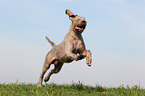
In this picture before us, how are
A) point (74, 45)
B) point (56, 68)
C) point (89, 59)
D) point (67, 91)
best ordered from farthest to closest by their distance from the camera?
point (56, 68), point (67, 91), point (74, 45), point (89, 59)

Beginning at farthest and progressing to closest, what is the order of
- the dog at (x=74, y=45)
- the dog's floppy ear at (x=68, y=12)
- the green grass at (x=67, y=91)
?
the dog's floppy ear at (x=68, y=12) → the green grass at (x=67, y=91) → the dog at (x=74, y=45)

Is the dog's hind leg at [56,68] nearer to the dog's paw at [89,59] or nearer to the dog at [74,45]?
the dog at [74,45]

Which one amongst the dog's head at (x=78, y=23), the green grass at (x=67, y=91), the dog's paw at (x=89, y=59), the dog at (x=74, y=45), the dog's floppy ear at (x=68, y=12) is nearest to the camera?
the dog's paw at (x=89, y=59)

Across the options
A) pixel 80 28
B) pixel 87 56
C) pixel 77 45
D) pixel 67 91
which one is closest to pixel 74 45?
pixel 77 45

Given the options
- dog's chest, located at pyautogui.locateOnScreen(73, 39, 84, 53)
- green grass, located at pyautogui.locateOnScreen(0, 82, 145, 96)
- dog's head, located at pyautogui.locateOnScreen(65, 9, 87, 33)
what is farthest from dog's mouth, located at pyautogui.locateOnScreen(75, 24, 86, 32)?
green grass, located at pyautogui.locateOnScreen(0, 82, 145, 96)

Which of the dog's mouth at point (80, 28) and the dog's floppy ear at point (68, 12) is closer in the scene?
the dog's mouth at point (80, 28)

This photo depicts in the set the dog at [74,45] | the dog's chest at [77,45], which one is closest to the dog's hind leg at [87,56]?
the dog at [74,45]

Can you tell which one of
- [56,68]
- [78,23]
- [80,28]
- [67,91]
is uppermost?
[78,23]

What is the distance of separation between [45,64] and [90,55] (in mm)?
2219

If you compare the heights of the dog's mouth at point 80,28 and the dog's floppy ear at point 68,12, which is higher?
the dog's floppy ear at point 68,12

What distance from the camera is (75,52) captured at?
745 centimetres

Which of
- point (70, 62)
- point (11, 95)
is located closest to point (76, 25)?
point (70, 62)

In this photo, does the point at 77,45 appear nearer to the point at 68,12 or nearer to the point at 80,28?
the point at 80,28

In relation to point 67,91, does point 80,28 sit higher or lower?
higher
